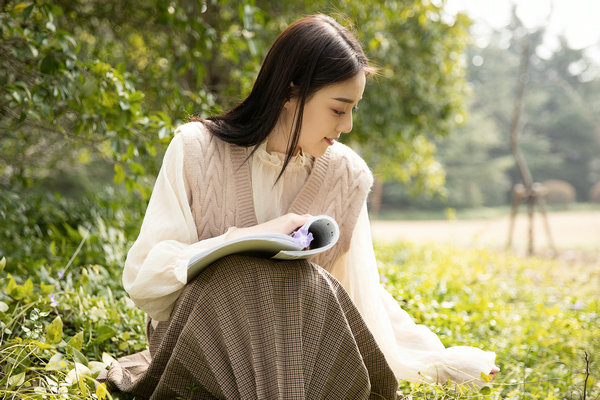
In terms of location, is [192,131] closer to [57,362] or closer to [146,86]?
[57,362]

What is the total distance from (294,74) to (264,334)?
2.91 ft

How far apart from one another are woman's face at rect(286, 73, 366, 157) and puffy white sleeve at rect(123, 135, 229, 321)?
0.44 meters

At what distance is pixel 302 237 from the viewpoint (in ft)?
5.41

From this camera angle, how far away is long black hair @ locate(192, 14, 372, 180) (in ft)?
6.45

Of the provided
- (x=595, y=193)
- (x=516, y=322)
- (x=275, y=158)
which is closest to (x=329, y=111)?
(x=275, y=158)

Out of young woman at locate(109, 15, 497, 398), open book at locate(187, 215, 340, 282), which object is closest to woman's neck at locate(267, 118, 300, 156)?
young woman at locate(109, 15, 497, 398)

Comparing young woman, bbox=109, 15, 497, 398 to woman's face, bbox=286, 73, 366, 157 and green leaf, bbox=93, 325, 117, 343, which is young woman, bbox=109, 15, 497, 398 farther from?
green leaf, bbox=93, 325, 117, 343

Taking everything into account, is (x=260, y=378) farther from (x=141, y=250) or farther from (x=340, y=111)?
(x=340, y=111)

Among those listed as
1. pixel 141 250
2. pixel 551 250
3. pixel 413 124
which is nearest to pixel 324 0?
pixel 413 124

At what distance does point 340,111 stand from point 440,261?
4.09 meters

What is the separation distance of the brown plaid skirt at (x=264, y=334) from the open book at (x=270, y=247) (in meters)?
0.03

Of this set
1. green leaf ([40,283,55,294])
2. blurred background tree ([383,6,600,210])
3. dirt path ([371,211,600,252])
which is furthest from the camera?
blurred background tree ([383,6,600,210])

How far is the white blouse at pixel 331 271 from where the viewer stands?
1856mm

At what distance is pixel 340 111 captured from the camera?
2.00 meters
